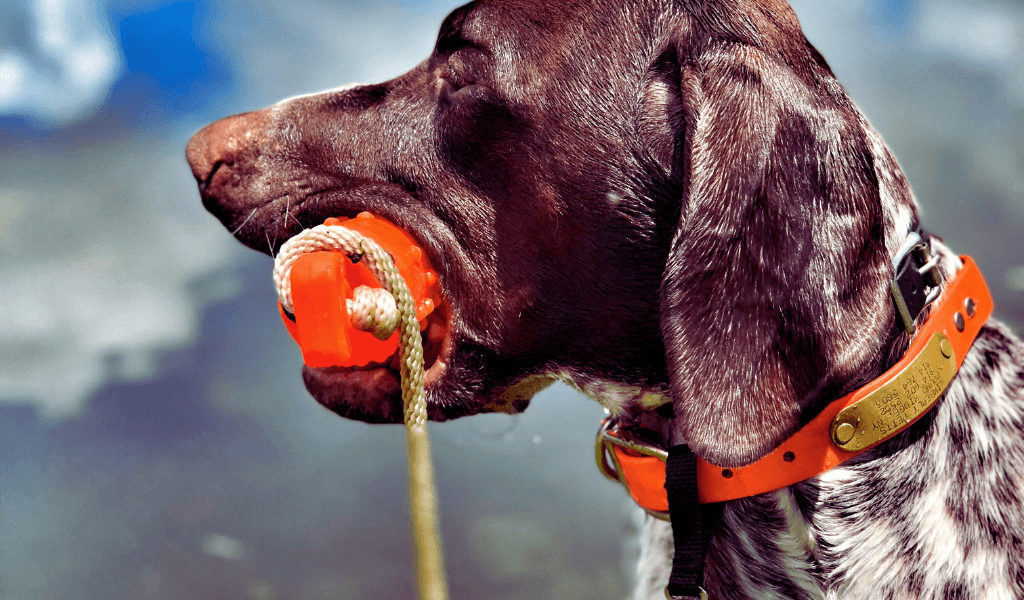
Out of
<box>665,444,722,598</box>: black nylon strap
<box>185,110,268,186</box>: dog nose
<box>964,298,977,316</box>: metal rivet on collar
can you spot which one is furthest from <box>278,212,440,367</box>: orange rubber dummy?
<box>964,298,977,316</box>: metal rivet on collar

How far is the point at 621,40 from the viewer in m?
1.97

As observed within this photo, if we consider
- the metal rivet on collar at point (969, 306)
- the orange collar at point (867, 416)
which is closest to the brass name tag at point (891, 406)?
the orange collar at point (867, 416)

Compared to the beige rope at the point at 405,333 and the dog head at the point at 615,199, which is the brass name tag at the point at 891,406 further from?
the beige rope at the point at 405,333

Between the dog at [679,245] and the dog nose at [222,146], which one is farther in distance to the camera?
the dog nose at [222,146]

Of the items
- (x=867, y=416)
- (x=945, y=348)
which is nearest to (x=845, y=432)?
(x=867, y=416)

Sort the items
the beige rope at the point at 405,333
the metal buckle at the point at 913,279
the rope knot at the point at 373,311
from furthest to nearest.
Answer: the metal buckle at the point at 913,279, the rope knot at the point at 373,311, the beige rope at the point at 405,333

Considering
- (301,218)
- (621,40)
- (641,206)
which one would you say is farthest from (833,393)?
(301,218)

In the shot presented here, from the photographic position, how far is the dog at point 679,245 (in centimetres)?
166

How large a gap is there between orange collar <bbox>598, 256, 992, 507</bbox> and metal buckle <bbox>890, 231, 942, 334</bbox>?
0.04m

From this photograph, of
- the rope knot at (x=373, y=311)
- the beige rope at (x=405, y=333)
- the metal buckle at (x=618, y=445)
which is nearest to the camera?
the beige rope at (x=405, y=333)

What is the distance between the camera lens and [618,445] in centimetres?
205

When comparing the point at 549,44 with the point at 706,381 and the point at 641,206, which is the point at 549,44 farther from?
the point at 706,381

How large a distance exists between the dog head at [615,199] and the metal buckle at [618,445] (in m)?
0.07

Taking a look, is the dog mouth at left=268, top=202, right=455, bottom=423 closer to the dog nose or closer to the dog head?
the dog head
